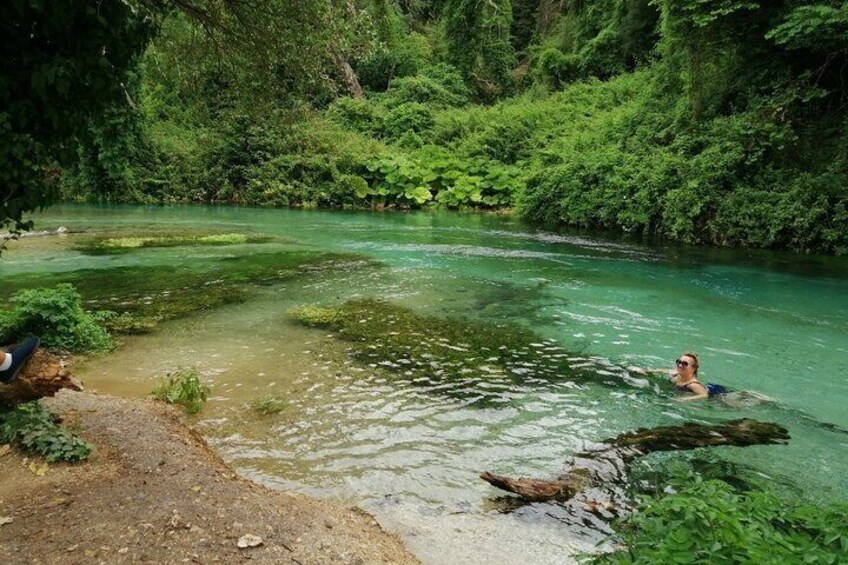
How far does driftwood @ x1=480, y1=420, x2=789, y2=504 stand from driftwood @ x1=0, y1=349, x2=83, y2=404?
356cm

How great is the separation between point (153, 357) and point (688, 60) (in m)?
22.0

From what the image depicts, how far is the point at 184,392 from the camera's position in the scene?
6781mm

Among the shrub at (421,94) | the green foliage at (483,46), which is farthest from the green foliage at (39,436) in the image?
the green foliage at (483,46)

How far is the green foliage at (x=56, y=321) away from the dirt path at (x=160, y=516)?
3377 mm

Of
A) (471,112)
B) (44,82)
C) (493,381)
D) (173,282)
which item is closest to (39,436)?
(44,82)

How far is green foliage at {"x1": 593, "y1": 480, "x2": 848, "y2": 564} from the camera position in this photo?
2803 mm

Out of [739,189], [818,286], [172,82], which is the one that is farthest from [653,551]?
[739,189]

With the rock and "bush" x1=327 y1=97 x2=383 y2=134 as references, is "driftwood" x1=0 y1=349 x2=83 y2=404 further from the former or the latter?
"bush" x1=327 y1=97 x2=383 y2=134

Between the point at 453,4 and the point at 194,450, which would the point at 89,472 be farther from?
the point at 453,4

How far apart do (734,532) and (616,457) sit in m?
2.96

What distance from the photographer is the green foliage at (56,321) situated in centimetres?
792

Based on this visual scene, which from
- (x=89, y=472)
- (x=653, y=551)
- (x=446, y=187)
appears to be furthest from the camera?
(x=446, y=187)

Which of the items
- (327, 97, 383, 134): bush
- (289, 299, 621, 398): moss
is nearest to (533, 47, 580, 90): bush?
(327, 97, 383, 134): bush

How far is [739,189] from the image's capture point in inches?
752
